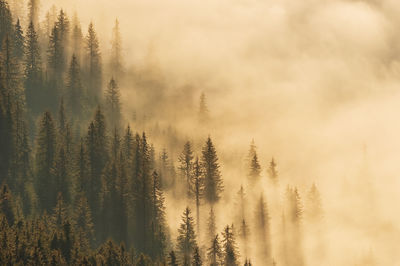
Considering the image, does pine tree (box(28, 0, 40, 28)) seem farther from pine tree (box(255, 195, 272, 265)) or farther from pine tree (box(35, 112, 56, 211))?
pine tree (box(255, 195, 272, 265))

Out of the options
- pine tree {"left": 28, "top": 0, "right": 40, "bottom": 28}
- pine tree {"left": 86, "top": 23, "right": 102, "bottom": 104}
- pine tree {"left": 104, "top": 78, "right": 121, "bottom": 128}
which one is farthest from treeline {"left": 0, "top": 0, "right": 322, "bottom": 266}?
pine tree {"left": 28, "top": 0, "right": 40, "bottom": 28}

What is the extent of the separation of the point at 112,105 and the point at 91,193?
3575 cm

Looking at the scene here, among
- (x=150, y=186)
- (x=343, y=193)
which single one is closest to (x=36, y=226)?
(x=150, y=186)

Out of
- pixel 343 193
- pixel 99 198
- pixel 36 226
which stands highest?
pixel 343 193

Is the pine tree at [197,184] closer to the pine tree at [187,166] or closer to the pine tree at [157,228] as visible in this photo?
the pine tree at [187,166]

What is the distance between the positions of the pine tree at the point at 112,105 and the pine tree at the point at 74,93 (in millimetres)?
7415

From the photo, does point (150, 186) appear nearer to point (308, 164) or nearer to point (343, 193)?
point (343, 193)

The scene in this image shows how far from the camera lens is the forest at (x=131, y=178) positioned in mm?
82812

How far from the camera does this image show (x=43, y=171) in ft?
283

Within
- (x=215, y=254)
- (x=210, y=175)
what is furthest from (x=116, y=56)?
(x=215, y=254)

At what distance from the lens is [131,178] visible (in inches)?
3479

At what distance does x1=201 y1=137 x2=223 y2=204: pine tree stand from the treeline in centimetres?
14

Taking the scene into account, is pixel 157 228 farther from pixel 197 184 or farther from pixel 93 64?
pixel 93 64

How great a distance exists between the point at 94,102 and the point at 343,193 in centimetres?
5999
